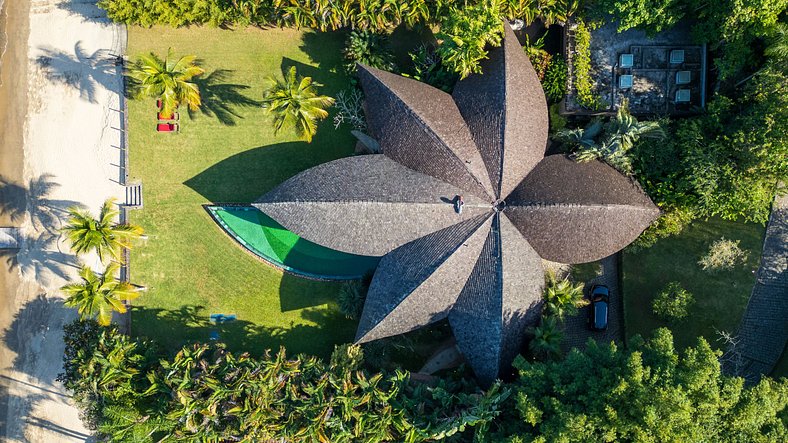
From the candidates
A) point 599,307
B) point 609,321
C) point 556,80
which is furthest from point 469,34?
point 609,321

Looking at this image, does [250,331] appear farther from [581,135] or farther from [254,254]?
[581,135]

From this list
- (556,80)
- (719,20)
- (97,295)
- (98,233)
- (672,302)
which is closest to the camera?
(719,20)

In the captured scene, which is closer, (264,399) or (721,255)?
(264,399)

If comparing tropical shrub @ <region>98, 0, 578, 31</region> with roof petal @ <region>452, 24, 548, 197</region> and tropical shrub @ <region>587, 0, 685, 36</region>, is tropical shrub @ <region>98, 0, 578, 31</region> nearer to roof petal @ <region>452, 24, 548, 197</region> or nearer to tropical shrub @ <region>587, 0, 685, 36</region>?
tropical shrub @ <region>587, 0, 685, 36</region>

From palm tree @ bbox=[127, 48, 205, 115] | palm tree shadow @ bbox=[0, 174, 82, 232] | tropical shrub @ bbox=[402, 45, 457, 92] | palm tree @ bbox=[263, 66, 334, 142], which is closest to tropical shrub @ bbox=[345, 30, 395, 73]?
tropical shrub @ bbox=[402, 45, 457, 92]

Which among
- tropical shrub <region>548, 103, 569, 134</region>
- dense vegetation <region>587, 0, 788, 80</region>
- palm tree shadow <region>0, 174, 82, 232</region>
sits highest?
dense vegetation <region>587, 0, 788, 80</region>

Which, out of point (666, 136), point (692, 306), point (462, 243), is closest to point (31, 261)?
point (462, 243)

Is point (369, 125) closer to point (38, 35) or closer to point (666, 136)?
point (666, 136)
